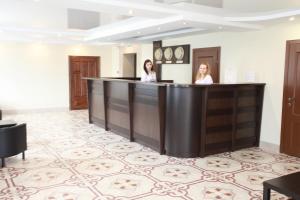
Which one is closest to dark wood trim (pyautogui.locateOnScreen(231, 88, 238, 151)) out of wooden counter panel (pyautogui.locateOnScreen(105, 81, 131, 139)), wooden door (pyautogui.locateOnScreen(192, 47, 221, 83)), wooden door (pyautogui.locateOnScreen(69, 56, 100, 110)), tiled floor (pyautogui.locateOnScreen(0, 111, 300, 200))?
tiled floor (pyautogui.locateOnScreen(0, 111, 300, 200))

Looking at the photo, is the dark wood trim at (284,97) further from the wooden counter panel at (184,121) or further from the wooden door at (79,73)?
the wooden door at (79,73)

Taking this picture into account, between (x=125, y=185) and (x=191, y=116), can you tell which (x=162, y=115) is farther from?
(x=125, y=185)

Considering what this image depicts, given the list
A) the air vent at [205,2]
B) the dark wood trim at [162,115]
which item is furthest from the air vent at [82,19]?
the dark wood trim at [162,115]

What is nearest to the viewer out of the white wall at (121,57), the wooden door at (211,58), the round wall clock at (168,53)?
the wooden door at (211,58)

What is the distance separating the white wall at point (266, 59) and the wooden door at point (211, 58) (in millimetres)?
134

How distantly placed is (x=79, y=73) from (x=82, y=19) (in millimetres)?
4413

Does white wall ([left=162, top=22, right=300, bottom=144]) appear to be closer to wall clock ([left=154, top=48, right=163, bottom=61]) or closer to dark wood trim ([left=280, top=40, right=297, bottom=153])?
dark wood trim ([left=280, top=40, right=297, bottom=153])

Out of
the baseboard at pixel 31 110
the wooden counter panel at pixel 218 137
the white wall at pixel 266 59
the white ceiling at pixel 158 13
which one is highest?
the white ceiling at pixel 158 13

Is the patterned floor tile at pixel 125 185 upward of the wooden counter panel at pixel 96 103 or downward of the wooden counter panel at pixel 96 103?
downward

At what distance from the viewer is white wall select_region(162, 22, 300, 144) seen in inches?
201

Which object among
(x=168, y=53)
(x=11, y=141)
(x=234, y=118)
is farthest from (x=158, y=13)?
(x=168, y=53)

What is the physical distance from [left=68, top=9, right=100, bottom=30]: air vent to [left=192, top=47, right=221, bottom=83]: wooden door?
2496mm

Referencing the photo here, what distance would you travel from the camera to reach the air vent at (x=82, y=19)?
18.5ft

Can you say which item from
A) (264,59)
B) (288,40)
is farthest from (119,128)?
(288,40)
